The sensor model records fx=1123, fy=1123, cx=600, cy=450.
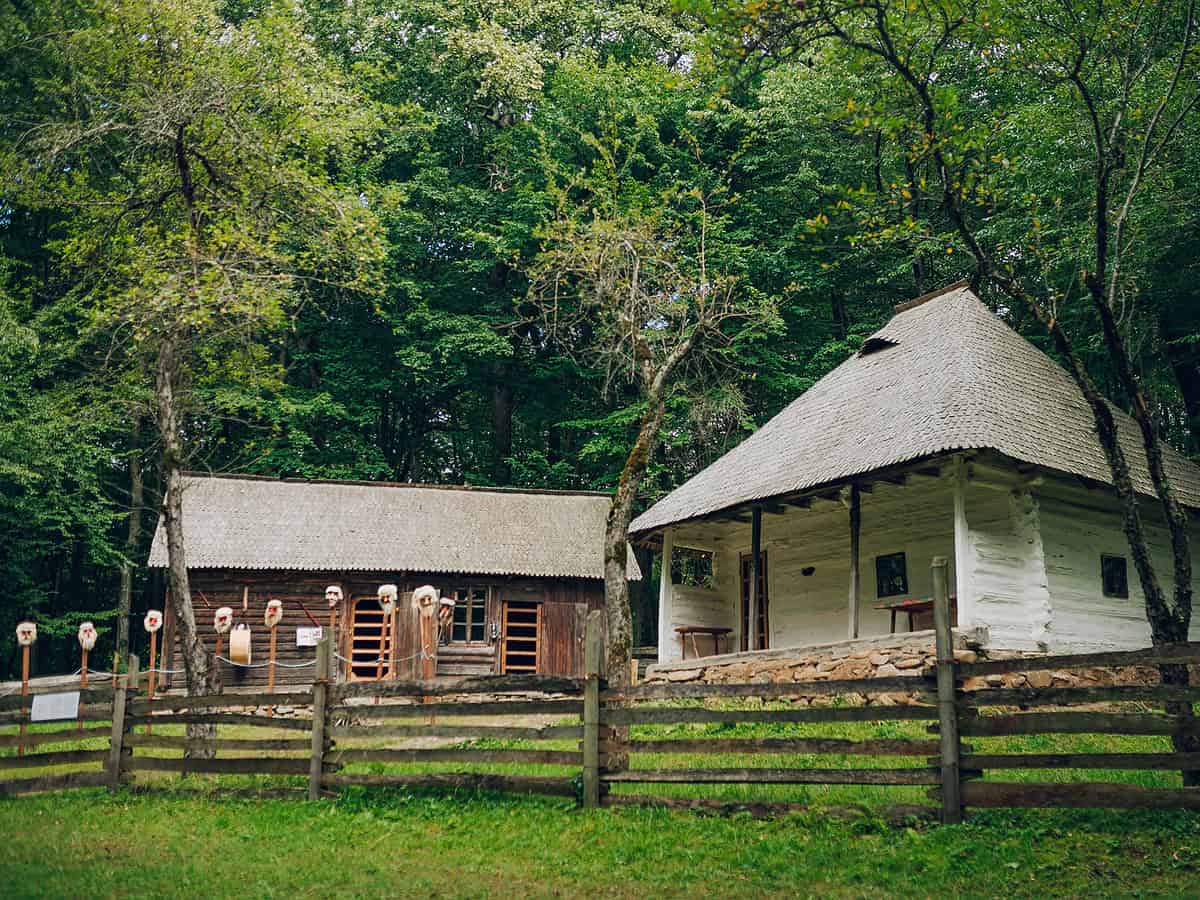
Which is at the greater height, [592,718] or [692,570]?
[692,570]

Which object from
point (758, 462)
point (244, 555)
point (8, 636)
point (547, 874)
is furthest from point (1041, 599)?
point (8, 636)

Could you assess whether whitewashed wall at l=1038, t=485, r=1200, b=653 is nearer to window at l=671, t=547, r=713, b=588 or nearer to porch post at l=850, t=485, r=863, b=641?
porch post at l=850, t=485, r=863, b=641

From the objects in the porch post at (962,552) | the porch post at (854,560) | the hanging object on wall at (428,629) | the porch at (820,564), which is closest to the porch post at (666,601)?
the porch at (820,564)

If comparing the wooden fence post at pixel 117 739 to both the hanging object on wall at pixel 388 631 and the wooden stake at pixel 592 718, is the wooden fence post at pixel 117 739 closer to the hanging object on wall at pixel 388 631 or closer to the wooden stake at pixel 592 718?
the wooden stake at pixel 592 718

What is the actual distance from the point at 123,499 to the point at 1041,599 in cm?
2829

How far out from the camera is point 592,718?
1076 centimetres

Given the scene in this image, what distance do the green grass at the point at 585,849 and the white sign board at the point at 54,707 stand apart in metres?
1.40

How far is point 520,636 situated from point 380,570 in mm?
3594

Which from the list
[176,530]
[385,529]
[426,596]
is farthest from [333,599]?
[176,530]

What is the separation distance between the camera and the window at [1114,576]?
18266 mm

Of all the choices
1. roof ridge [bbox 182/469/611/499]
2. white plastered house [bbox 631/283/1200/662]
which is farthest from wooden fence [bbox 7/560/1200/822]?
roof ridge [bbox 182/469/611/499]

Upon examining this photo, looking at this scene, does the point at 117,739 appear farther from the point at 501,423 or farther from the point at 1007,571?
the point at 501,423

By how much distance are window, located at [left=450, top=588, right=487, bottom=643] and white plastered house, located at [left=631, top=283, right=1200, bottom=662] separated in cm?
463

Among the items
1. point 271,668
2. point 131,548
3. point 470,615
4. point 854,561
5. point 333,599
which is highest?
point 131,548
